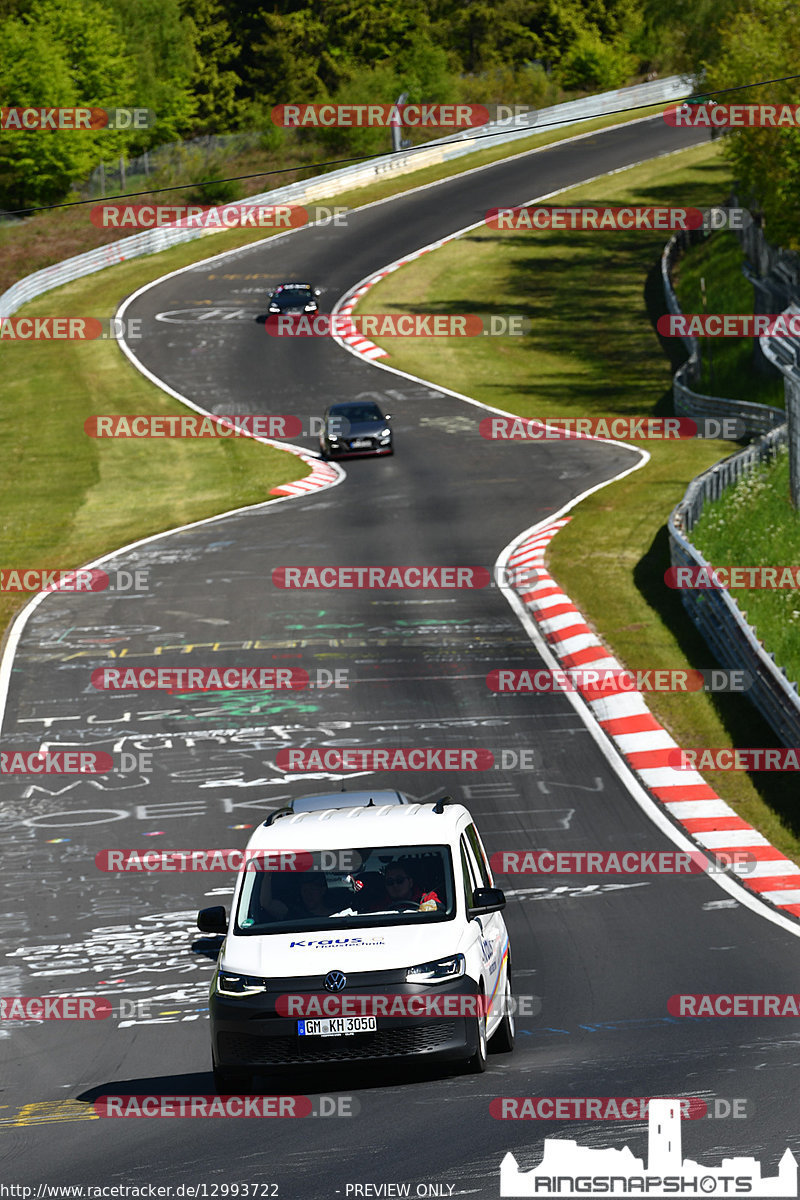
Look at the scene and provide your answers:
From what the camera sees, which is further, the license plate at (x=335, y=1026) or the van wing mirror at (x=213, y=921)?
the van wing mirror at (x=213, y=921)

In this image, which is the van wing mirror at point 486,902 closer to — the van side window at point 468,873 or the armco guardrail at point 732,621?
the van side window at point 468,873

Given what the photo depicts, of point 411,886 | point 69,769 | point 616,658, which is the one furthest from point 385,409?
point 411,886

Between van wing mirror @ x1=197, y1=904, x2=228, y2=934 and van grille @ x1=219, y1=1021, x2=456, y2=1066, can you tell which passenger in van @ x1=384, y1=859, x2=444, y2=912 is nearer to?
van grille @ x1=219, y1=1021, x2=456, y2=1066

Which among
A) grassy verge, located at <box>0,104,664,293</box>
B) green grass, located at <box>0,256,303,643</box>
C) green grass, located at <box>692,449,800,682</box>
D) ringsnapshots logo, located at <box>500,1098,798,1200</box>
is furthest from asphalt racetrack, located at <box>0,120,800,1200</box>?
grassy verge, located at <box>0,104,664,293</box>

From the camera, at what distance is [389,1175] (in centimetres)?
872

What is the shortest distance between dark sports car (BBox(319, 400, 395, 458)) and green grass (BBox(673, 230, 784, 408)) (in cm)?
1093

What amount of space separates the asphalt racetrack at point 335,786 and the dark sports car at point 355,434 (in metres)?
0.66

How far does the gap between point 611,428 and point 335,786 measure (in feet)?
91.9

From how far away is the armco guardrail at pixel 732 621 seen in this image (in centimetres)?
2162

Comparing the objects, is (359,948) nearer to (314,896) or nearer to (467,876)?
(314,896)

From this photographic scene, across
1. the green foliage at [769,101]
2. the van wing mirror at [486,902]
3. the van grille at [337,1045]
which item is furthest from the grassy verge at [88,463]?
the van grille at [337,1045]

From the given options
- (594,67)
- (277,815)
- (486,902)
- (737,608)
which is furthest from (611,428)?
(594,67)

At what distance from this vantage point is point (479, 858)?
1269 cm

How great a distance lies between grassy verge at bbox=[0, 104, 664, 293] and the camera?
75.0 meters
